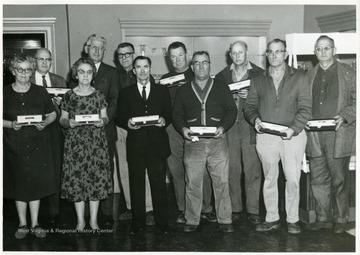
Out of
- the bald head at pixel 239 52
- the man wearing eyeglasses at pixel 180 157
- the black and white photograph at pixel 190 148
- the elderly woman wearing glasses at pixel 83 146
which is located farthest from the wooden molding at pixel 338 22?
the elderly woman wearing glasses at pixel 83 146

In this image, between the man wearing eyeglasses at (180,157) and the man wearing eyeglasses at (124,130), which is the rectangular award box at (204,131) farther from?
the man wearing eyeglasses at (124,130)

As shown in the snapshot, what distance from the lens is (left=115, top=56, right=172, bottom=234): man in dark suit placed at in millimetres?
3496

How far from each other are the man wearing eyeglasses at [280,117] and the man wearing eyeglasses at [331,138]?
0.17m

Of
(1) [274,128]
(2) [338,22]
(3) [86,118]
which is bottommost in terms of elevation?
(1) [274,128]

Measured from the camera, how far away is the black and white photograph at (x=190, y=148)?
3.36 m

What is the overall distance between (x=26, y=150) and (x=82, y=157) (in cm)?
47

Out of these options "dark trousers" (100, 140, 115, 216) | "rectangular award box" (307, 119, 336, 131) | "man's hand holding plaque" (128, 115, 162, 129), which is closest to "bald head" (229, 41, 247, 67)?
"rectangular award box" (307, 119, 336, 131)

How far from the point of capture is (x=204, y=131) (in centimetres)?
332

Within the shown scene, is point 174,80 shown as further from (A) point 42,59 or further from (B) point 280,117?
(A) point 42,59

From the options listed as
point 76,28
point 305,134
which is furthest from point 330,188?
point 76,28

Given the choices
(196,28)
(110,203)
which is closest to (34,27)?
(196,28)

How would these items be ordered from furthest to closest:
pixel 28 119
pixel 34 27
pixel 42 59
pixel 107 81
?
pixel 34 27, pixel 107 81, pixel 42 59, pixel 28 119

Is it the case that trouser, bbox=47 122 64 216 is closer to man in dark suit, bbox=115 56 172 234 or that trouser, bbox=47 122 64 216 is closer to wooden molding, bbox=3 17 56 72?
man in dark suit, bbox=115 56 172 234

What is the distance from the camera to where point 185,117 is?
11.8 feet
